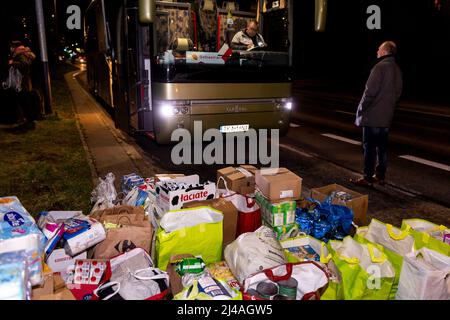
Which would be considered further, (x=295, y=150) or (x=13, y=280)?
(x=295, y=150)

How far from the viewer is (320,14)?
683 centimetres

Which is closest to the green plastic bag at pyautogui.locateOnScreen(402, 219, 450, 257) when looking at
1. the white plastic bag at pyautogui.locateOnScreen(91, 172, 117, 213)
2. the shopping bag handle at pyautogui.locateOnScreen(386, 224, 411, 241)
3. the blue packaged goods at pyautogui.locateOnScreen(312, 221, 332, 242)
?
the shopping bag handle at pyautogui.locateOnScreen(386, 224, 411, 241)

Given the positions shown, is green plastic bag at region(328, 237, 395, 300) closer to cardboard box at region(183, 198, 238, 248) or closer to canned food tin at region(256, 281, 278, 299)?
canned food tin at region(256, 281, 278, 299)

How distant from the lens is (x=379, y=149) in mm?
6293

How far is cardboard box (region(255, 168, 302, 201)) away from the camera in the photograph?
13.9 feet

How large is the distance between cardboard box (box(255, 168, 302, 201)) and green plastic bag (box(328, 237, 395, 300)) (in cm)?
124

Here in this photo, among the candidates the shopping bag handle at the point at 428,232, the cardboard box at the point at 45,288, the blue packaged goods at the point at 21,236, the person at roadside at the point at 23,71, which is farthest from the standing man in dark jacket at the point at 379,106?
the person at roadside at the point at 23,71

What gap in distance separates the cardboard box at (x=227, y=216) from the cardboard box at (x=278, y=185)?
49 centimetres

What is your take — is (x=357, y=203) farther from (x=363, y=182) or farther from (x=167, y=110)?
(x=167, y=110)

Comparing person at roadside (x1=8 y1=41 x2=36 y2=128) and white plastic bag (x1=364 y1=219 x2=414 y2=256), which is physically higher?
person at roadside (x1=8 y1=41 x2=36 y2=128)

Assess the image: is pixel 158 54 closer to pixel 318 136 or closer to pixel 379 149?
pixel 379 149

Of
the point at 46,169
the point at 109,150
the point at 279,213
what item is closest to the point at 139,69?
the point at 109,150

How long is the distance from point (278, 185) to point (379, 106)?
2.74 m
